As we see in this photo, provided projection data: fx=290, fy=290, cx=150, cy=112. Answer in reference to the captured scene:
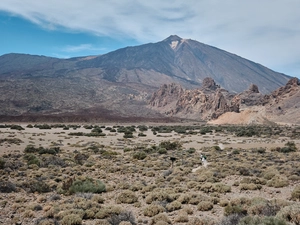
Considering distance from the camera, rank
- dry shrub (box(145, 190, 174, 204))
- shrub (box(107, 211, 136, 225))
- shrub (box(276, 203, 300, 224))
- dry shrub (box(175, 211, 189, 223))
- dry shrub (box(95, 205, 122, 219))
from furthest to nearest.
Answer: dry shrub (box(145, 190, 174, 204))
dry shrub (box(95, 205, 122, 219))
dry shrub (box(175, 211, 189, 223))
shrub (box(107, 211, 136, 225))
shrub (box(276, 203, 300, 224))

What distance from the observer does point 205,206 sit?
31.2ft

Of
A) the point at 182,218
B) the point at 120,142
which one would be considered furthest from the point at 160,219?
the point at 120,142

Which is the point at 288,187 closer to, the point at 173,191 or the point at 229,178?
the point at 229,178

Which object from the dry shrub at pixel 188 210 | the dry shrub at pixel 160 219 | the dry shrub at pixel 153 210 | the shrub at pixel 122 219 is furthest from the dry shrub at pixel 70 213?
the dry shrub at pixel 188 210

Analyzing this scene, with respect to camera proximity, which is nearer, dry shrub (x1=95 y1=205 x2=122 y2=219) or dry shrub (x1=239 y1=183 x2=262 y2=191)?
dry shrub (x1=95 y1=205 x2=122 y2=219)

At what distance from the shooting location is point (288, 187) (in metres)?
12.3

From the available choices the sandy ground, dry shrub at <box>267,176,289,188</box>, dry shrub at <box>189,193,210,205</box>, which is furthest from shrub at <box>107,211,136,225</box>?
the sandy ground

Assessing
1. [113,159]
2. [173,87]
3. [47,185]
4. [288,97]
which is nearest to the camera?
[47,185]

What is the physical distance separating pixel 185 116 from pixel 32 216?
116 m

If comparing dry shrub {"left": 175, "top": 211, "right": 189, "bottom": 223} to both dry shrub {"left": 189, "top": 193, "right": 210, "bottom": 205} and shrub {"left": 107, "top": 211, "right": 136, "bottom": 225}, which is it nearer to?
shrub {"left": 107, "top": 211, "right": 136, "bottom": 225}

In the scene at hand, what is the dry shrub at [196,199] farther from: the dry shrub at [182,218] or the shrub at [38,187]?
the shrub at [38,187]

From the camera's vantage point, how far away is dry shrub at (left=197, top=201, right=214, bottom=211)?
9.52 metres

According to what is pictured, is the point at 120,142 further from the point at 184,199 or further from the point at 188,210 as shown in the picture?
the point at 188,210

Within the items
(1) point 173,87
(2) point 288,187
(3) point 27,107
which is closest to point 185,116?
(1) point 173,87
